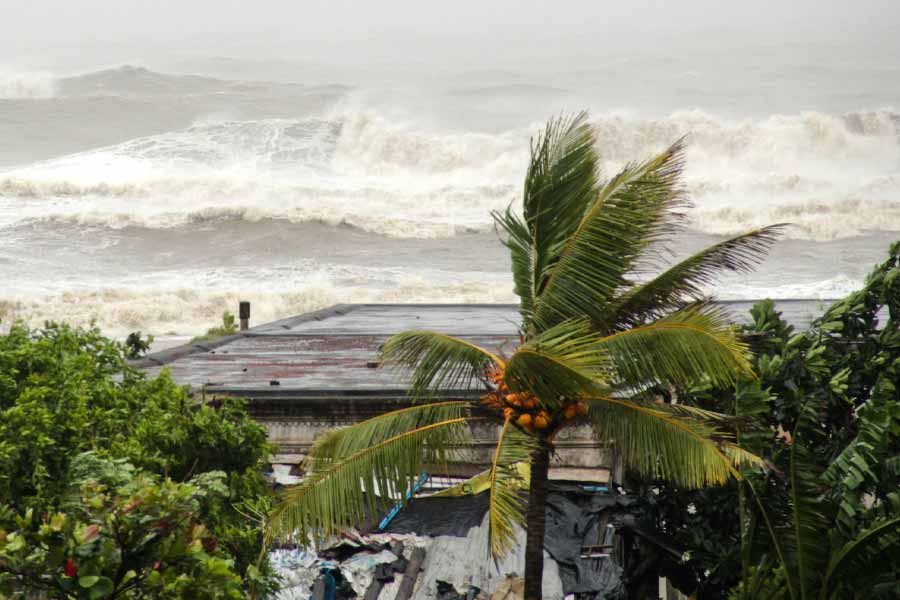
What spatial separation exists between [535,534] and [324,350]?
30.2 feet

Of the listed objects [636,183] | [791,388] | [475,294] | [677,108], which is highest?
[677,108]

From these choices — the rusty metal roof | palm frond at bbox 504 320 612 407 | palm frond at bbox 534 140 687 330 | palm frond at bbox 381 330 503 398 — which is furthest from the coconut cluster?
the rusty metal roof

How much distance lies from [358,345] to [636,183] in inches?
392

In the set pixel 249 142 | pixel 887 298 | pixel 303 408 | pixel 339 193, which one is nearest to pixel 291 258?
pixel 339 193

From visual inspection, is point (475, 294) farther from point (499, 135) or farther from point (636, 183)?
point (636, 183)

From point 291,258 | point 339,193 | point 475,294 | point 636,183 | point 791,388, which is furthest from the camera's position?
point 339,193

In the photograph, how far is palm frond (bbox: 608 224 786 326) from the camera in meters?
7.52

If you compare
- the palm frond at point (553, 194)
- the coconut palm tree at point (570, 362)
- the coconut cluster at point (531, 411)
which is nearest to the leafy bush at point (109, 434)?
the coconut palm tree at point (570, 362)

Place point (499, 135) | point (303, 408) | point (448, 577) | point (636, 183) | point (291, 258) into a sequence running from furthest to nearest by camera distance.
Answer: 1. point (499, 135)
2. point (291, 258)
3. point (303, 408)
4. point (448, 577)
5. point (636, 183)

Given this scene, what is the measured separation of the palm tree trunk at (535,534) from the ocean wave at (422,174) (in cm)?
5138

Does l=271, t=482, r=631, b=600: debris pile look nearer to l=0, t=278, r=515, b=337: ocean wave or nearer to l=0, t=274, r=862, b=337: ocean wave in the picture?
l=0, t=274, r=862, b=337: ocean wave

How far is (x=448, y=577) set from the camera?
914 centimetres

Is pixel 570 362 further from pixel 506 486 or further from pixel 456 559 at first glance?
pixel 456 559

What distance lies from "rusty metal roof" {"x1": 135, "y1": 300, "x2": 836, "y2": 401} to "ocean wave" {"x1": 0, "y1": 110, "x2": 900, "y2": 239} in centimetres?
3673
